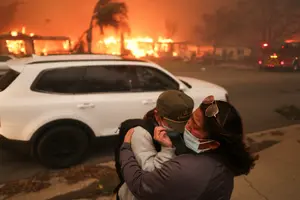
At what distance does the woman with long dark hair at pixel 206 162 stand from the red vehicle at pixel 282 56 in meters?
21.0

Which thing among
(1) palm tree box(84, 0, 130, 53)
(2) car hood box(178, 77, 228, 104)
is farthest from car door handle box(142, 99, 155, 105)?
(1) palm tree box(84, 0, 130, 53)

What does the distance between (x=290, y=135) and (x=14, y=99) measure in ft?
16.6

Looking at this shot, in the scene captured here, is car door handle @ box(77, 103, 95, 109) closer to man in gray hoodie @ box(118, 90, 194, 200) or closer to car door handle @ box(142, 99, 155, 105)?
car door handle @ box(142, 99, 155, 105)

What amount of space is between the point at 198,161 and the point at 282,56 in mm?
21429

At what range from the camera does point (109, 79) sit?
4746 mm

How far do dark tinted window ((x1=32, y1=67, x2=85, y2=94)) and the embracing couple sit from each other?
3.13m

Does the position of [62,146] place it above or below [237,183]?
above

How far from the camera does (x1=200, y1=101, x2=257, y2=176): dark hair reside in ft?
4.57

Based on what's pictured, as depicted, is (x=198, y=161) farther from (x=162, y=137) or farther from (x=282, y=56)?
(x=282, y=56)

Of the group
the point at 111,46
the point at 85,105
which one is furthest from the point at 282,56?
the point at 111,46

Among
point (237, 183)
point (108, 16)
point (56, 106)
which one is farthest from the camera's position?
point (108, 16)

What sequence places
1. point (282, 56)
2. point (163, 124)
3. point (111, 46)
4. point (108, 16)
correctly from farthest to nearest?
point (111, 46) < point (108, 16) < point (282, 56) < point (163, 124)

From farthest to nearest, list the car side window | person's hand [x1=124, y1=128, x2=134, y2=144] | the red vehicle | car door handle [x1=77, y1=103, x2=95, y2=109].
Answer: the red vehicle
the car side window
car door handle [x1=77, y1=103, x2=95, y2=109]
person's hand [x1=124, y1=128, x2=134, y2=144]

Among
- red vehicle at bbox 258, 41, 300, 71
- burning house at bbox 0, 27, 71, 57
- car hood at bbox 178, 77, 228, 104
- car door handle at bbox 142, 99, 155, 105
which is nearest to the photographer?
car door handle at bbox 142, 99, 155, 105
